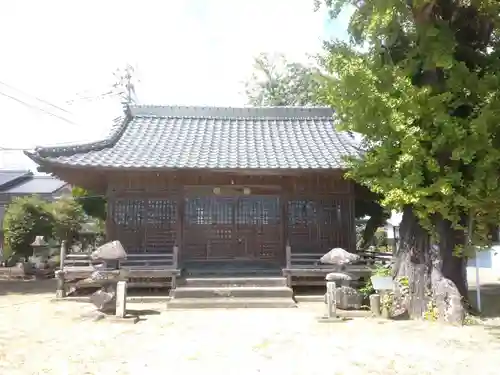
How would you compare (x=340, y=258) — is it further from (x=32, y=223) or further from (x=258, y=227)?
(x=32, y=223)

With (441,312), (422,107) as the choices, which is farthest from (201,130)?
(441,312)

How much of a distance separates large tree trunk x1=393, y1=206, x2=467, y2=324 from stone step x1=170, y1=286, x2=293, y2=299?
3.25 m

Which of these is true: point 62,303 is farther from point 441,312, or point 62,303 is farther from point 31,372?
point 441,312

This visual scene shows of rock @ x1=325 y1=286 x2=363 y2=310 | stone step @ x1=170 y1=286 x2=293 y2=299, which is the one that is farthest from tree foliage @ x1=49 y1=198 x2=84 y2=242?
rock @ x1=325 y1=286 x2=363 y2=310

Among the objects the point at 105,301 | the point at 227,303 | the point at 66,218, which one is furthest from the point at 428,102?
the point at 66,218

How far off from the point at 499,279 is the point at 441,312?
1205cm

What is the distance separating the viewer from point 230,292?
1175 cm

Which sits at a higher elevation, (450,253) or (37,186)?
(37,186)

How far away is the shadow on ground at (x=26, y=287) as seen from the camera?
14865mm

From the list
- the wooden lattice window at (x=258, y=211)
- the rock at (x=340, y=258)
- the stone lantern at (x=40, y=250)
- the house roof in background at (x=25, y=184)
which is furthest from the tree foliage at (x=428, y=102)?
the house roof in background at (x=25, y=184)

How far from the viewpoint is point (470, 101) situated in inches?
349

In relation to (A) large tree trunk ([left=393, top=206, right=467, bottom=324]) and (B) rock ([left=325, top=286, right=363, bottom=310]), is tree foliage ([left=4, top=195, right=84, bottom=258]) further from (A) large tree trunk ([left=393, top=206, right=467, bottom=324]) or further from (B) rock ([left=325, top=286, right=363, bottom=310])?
(A) large tree trunk ([left=393, top=206, right=467, bottom=324])

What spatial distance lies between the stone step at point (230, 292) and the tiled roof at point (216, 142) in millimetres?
3386

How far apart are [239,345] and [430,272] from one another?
15.1 feet
